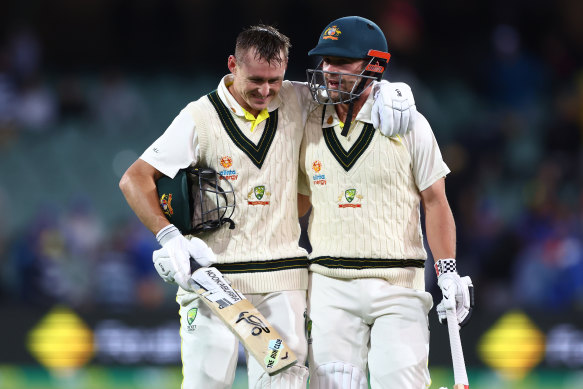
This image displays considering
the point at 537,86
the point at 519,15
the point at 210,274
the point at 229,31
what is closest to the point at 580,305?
the point at 537,86

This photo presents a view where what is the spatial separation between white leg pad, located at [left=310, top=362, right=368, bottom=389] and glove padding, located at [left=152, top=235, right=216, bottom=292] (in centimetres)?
68

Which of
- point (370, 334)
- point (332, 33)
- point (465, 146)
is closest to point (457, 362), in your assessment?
point (370, 334)

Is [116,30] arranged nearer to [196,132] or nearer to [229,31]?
[229,31]

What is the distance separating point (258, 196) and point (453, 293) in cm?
97

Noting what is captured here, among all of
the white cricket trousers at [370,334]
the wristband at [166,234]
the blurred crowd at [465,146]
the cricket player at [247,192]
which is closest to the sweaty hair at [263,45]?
the cricket player at [247,192]

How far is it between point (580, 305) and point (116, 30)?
19.5 ft

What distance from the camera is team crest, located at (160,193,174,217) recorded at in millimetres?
4066

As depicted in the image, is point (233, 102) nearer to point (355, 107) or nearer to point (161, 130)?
point (355, 107)

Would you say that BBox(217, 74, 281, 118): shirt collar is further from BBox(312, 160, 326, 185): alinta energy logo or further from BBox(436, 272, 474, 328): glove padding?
BBox(436, 272, 474, 328): glove padding

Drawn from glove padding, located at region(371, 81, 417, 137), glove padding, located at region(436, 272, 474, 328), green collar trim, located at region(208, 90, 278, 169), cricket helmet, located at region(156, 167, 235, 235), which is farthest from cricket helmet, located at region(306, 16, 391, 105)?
glove padding, located at region(436, 272, 474, 328)

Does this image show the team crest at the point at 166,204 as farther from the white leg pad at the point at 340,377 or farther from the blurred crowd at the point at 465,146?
the blurred crowd at the point at 465,146

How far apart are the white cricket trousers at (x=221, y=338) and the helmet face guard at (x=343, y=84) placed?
89 centimetres

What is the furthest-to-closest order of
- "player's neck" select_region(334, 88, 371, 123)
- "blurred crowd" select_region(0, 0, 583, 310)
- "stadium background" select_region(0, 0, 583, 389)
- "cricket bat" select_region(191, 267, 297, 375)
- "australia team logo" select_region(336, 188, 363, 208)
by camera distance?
"blurred crowd" select_region(0, 0, 583, 310) → "stadium background" select_region(0, 0, 583, 389) → "player's neck" select_region(334, 88, 371, 123) → "australia team logo" select_region(336, 188, 363, 208) → "cricket bat" select_region(191, 267, 297, 375)

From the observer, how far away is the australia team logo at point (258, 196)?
412 cm
